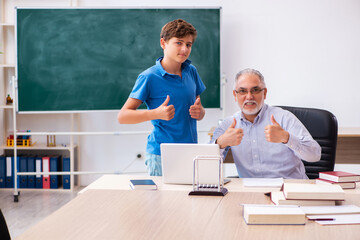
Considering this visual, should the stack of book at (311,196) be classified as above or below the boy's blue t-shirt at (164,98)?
below

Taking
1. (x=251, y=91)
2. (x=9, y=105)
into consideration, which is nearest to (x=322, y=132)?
(x=251, y=91)

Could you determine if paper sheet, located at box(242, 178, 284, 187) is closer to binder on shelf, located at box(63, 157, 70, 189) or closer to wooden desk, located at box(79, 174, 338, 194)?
wooden desk, located at box(79, 174, 338, 194)

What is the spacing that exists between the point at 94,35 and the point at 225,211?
318cm

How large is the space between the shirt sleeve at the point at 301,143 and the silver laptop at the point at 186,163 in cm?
44

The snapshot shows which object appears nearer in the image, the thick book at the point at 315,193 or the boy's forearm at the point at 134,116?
the thick book at the point at 315,193

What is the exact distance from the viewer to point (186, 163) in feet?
6.47

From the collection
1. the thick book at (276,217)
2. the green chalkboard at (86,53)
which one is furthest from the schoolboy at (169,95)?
the green chalkboard at (86,53)

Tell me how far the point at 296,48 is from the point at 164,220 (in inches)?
137

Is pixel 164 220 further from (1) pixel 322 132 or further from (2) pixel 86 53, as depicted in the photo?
(2) pixel 86 53

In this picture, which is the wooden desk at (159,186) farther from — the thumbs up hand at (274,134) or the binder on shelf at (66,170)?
the binder on shelf at (66,170)

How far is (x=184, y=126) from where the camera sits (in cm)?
242

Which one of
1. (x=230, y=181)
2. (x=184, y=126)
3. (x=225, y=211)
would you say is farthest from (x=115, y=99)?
(x=225, y=211)

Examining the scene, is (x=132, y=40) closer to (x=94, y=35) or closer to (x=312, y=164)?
(x=94, y=35)

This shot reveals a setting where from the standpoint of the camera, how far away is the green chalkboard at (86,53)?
4402 millimetres
